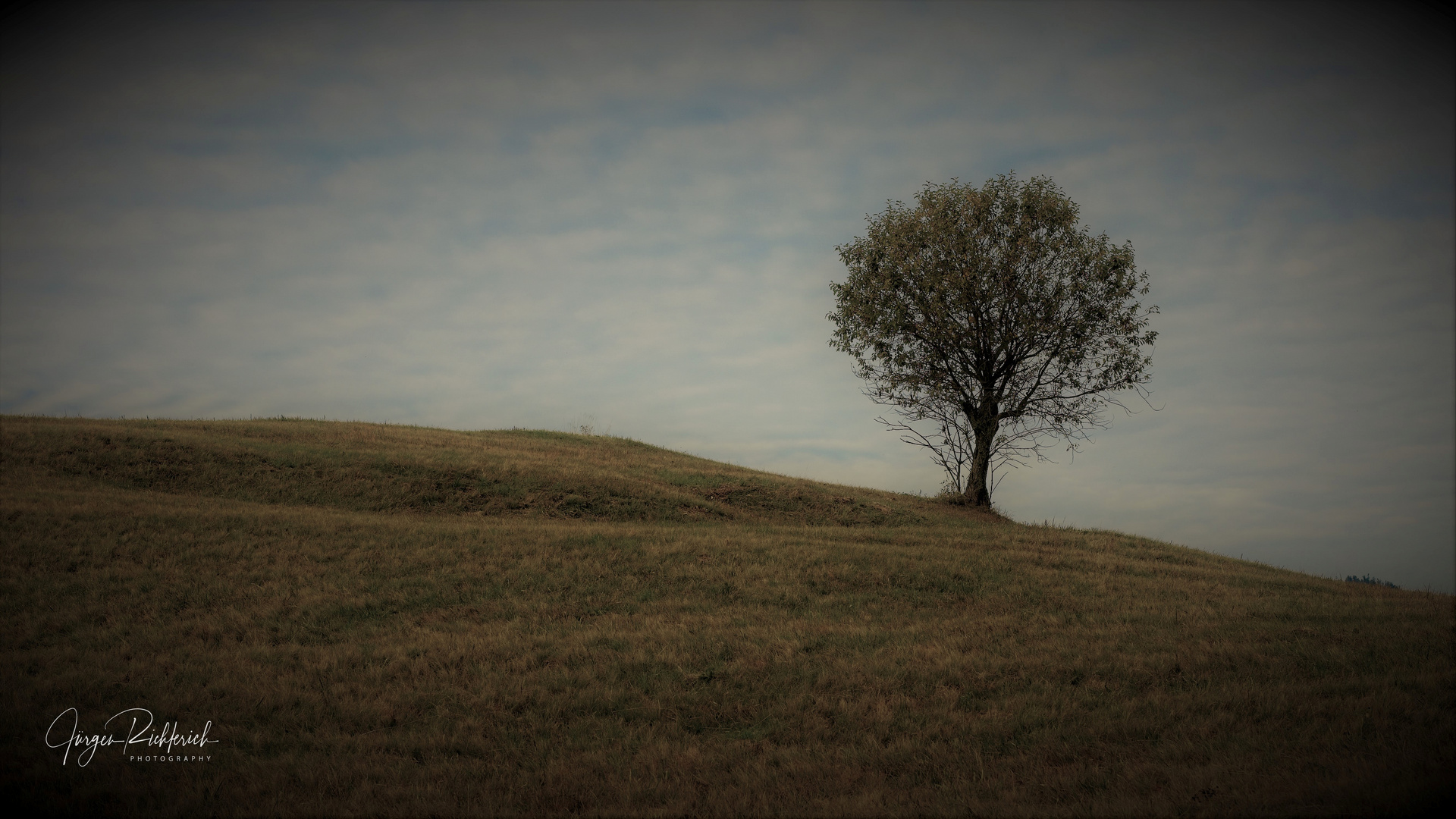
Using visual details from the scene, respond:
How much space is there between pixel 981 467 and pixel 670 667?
78.3 feet

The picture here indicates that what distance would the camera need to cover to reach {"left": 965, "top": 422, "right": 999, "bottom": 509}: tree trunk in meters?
32.2

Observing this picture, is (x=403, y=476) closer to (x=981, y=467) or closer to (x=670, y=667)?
(x=670, y=667)

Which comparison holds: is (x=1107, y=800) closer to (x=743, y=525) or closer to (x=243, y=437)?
(x=743, y=525)

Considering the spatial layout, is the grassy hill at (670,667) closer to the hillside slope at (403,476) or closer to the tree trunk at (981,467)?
the hillside slope at (403,476)

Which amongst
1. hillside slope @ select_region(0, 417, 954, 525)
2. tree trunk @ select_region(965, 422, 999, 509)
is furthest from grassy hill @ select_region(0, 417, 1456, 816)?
tree trunk @ select_region(965, 422, 999, 509)

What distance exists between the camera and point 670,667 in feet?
39.6

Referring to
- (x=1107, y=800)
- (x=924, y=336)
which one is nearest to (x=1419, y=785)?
(x=1107, y=800)

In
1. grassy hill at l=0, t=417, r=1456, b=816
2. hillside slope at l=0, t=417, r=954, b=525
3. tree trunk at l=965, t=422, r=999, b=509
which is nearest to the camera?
grassy hill at l=0, t=417, r=1456, b=816

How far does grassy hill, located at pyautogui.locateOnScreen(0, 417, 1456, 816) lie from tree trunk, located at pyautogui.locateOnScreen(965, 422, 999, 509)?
7.82 metres

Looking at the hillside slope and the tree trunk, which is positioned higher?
the tree trunk

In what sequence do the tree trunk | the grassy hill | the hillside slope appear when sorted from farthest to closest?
the tree trunk → the hillside slope → the grassy hill

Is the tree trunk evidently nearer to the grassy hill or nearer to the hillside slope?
the hillside slope

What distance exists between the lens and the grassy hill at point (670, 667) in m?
8.37

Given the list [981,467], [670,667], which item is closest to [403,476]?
[670,667]
